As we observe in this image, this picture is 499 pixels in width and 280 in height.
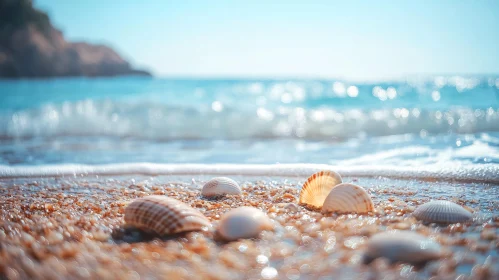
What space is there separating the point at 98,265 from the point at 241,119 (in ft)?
30.2

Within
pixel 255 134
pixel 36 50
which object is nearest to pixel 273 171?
pixel 255 134

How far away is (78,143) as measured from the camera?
8586 millimetres

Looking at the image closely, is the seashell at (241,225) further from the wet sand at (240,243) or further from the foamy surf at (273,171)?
the foamy surf at (273,171)

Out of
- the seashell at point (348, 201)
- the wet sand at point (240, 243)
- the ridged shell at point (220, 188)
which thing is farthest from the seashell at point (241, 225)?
the ridged shell at point (220, 188)

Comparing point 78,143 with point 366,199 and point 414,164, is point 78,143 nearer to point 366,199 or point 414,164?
point 414,164

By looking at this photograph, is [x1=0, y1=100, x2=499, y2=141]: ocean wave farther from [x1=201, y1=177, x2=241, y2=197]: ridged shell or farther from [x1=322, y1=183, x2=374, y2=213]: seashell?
[x1=322, y1=183, x2=374, y2=213]: seashell

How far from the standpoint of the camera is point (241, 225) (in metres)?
2.41

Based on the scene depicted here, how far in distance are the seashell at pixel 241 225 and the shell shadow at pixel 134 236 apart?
28 cm

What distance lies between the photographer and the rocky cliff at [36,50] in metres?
51.3

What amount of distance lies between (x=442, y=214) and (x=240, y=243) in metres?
1.38

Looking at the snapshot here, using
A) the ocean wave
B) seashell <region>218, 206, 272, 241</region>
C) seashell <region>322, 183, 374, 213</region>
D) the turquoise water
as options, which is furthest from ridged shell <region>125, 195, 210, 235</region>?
the ocean wave

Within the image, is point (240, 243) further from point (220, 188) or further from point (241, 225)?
point (220, 188)

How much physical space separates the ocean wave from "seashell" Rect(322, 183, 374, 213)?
6.04 meters

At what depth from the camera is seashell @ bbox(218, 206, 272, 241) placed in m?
2.39
